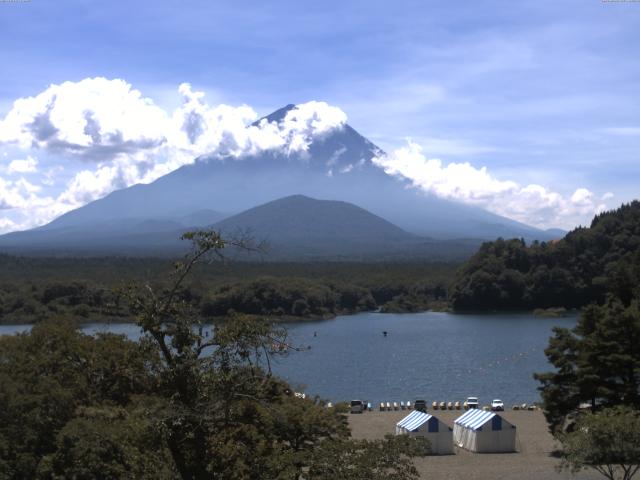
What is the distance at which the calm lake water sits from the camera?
31.2 m

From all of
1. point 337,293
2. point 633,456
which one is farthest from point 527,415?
point 337,293

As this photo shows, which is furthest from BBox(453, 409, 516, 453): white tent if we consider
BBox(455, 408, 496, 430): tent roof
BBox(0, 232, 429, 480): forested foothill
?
BBox(0, 232, 429, 480): forested foothill

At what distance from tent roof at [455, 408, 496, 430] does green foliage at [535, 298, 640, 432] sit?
4.35ft

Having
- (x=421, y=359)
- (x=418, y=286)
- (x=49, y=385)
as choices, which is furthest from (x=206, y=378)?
(x=418, y=286)

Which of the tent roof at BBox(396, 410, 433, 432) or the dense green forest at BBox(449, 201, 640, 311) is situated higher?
the dense green forest at BBox(449, 201, 640, 311)

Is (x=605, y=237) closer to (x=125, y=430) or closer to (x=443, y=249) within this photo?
(x=125, y=430)

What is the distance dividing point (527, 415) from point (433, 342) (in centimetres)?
2157

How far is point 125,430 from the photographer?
8.73 m

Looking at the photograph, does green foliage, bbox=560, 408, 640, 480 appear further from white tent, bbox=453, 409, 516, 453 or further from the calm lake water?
the calm lake water

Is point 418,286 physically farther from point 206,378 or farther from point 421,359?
point 206,378

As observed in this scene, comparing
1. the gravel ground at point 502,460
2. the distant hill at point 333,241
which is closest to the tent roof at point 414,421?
the gravel ground at point 502,460

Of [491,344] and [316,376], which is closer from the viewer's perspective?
[316,376]

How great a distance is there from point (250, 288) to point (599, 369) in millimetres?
44565

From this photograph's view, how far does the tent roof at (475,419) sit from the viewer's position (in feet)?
65.2
